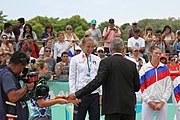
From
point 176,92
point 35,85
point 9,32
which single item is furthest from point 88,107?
point 9,32

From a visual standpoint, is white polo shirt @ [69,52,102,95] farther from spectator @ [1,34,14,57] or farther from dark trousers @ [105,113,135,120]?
spectator @ [1,34,14,57]

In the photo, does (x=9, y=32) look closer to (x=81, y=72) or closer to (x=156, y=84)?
(x=81, y=72)

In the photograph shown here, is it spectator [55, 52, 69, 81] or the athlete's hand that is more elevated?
spectator [55, 52, 69, 81]

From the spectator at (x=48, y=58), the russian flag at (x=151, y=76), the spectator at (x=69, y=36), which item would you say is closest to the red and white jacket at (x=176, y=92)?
the russian flag at (x=151, y=76)

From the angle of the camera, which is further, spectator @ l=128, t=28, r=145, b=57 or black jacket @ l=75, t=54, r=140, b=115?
spectator @ l=128, t=28, r=145, b=57

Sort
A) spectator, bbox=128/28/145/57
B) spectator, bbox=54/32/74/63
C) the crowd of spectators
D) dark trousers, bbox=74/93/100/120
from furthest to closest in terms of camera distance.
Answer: spectator, bbox=128/28/145/57, spectator, bbox=54/32/74/63, the crowd of spectators, dark trousers, bbox=74/93/100/120

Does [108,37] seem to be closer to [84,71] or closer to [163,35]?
[163,35]

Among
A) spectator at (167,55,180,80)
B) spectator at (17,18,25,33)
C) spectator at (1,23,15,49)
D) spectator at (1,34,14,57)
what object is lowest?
spectator at (167,55,180,80)

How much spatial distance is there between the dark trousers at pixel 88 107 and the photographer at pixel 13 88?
1987 mm

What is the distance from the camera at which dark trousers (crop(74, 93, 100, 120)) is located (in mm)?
→ 6473

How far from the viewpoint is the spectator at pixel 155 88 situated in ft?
22.6

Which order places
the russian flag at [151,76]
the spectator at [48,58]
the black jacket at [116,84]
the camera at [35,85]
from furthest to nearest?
the spectator at [48,58]
the russian flag at [151,76]
the black jacket at [116,84]
the camera at [35,85]

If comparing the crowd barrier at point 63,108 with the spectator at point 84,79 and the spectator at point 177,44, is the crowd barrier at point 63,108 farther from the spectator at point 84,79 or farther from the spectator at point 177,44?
the spectator at point 177,44

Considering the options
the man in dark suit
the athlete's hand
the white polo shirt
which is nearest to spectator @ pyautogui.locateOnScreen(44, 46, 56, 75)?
the white polo shirt
